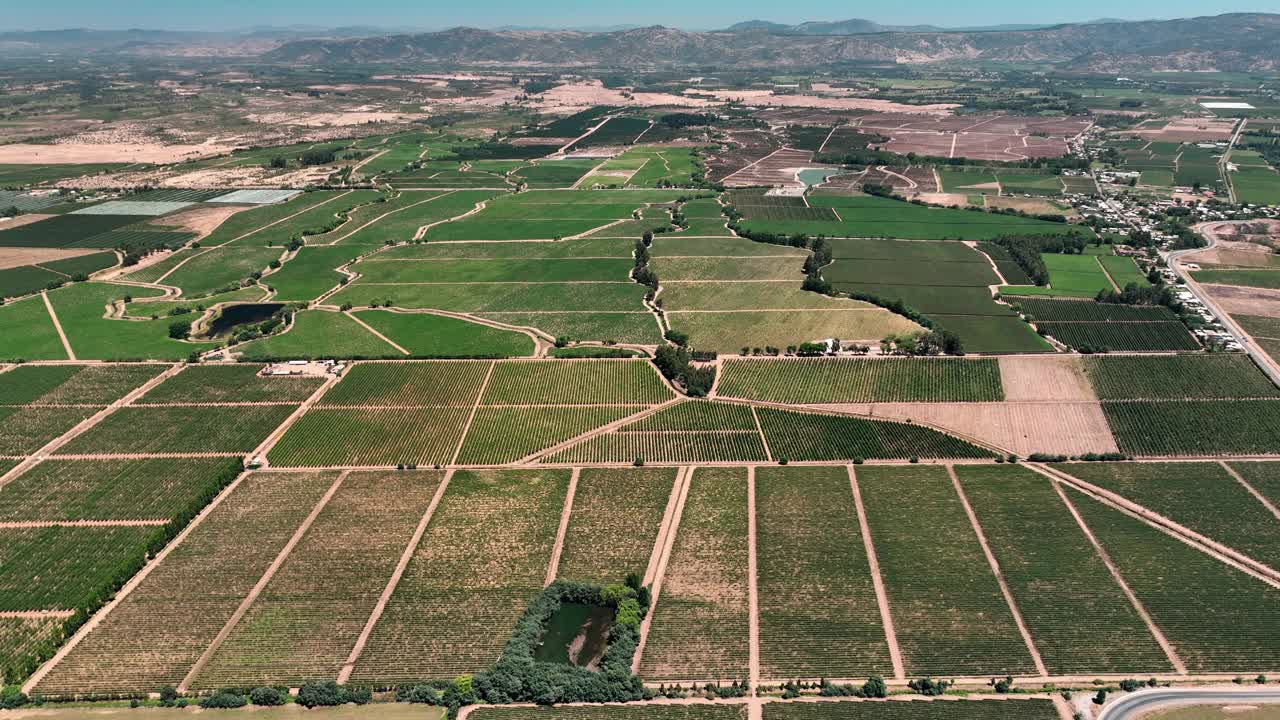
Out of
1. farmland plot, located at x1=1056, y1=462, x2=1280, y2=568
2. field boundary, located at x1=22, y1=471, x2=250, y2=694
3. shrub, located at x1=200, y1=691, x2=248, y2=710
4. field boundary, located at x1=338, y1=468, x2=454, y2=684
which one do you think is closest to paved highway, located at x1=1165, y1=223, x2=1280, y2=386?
farmland plot, located at x1=1056, y1=462, x2=1280, y2=568

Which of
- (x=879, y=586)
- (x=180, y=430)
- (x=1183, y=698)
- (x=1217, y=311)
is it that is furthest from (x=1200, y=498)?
(x=180, y=430)

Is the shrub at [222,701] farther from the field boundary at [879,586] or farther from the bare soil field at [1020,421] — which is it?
the bare soil field at [1020,421]

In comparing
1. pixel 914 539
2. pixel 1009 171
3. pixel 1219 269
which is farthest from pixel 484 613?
pixel 1009 171

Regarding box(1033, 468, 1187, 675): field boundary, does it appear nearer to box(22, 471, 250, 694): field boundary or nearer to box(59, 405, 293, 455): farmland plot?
box(22, 471, 250, 694): field boundary

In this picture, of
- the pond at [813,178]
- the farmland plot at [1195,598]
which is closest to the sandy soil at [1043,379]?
the farmland plot at [1195,598]

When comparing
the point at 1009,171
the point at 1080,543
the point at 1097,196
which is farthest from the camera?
the point at 1009,171

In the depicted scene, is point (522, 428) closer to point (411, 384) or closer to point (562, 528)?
point (562, 528)

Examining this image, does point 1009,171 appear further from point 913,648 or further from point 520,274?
point 913,648
